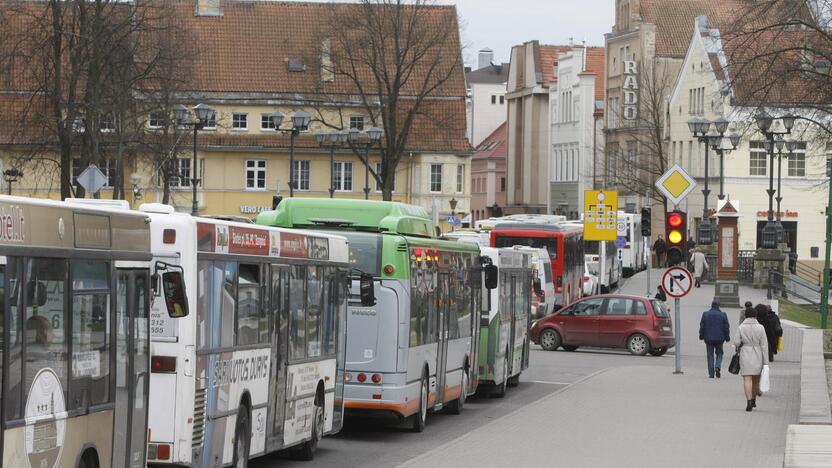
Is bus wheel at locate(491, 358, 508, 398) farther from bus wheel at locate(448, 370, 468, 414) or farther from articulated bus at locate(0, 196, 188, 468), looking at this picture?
articulated bus at locate(0, 196, 188, 468)

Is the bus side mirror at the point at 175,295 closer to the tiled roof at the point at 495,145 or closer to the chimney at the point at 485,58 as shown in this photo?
the tiled roof at the point at 495,145

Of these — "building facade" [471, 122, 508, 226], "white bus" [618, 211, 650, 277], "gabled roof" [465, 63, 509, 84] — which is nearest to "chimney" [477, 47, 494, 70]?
"gabled roof" [465, 63, 509, 84]

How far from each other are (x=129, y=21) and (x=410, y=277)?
26614 millimetres

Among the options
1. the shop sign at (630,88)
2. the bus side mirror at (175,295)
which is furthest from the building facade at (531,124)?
the bus side mirror at (175,295)

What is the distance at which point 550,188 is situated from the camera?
137625 millimetres

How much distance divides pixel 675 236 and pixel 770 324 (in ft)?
23.4

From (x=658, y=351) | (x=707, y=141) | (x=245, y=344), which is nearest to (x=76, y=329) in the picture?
(x=245, y=344)

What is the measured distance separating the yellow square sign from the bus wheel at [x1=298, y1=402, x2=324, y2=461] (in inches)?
1431

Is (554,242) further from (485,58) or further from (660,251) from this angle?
(485,58)

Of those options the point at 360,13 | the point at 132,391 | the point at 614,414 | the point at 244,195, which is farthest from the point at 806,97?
the point at 244,195

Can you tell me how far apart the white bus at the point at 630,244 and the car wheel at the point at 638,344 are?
39.8 meters

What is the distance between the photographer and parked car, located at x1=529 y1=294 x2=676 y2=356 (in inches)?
1690

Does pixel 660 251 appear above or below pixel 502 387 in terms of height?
above

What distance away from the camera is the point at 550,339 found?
1745 inches
